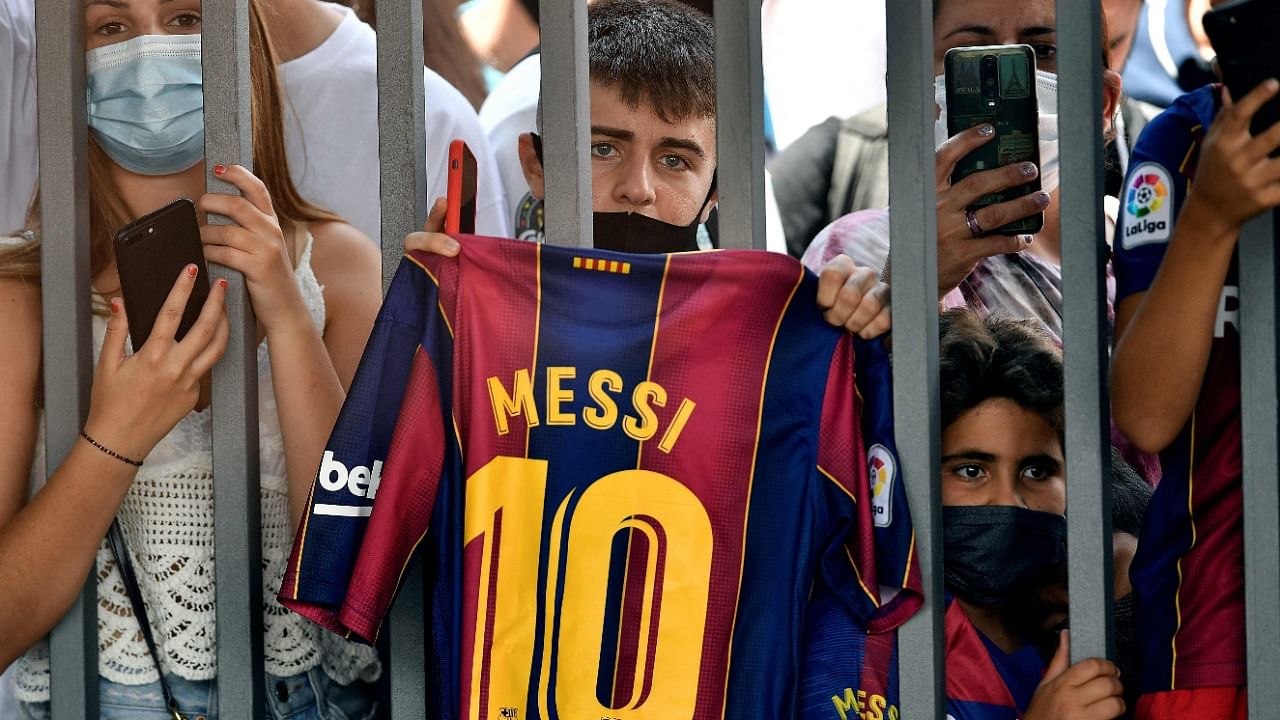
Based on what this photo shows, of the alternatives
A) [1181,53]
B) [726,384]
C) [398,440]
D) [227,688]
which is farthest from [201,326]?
[1181,53]

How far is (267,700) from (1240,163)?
4.65ft

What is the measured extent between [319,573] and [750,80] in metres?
0.82

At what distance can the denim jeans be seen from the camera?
177 cm

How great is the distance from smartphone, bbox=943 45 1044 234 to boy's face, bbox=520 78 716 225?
27.1 inches

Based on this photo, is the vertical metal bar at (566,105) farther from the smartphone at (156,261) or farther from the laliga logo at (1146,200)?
the laliga logo at (1146,200)

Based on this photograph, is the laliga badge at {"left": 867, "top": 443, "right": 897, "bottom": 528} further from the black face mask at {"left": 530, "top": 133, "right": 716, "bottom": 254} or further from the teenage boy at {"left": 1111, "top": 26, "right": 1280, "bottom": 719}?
the black face mask at {"left": 530, "top": 133, "right": 716, "bottom": 254}

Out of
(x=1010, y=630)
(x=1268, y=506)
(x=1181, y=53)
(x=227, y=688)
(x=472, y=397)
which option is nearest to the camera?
(x=1268, y=506)

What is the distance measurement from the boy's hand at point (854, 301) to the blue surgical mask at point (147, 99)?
36.6 inches

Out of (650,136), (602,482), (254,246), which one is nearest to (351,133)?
(650,136)

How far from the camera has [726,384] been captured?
62.2 inches

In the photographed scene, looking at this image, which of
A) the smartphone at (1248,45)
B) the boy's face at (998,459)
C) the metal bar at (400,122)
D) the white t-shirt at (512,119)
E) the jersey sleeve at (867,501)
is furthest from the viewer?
the white t-shirt at (512,119)

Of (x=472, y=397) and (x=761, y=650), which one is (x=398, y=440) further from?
(x=761, y=650)

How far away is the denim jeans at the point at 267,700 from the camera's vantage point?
1770 millimetres

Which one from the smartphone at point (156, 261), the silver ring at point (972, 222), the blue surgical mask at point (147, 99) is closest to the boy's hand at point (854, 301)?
the silver ring at point (972, 222)
